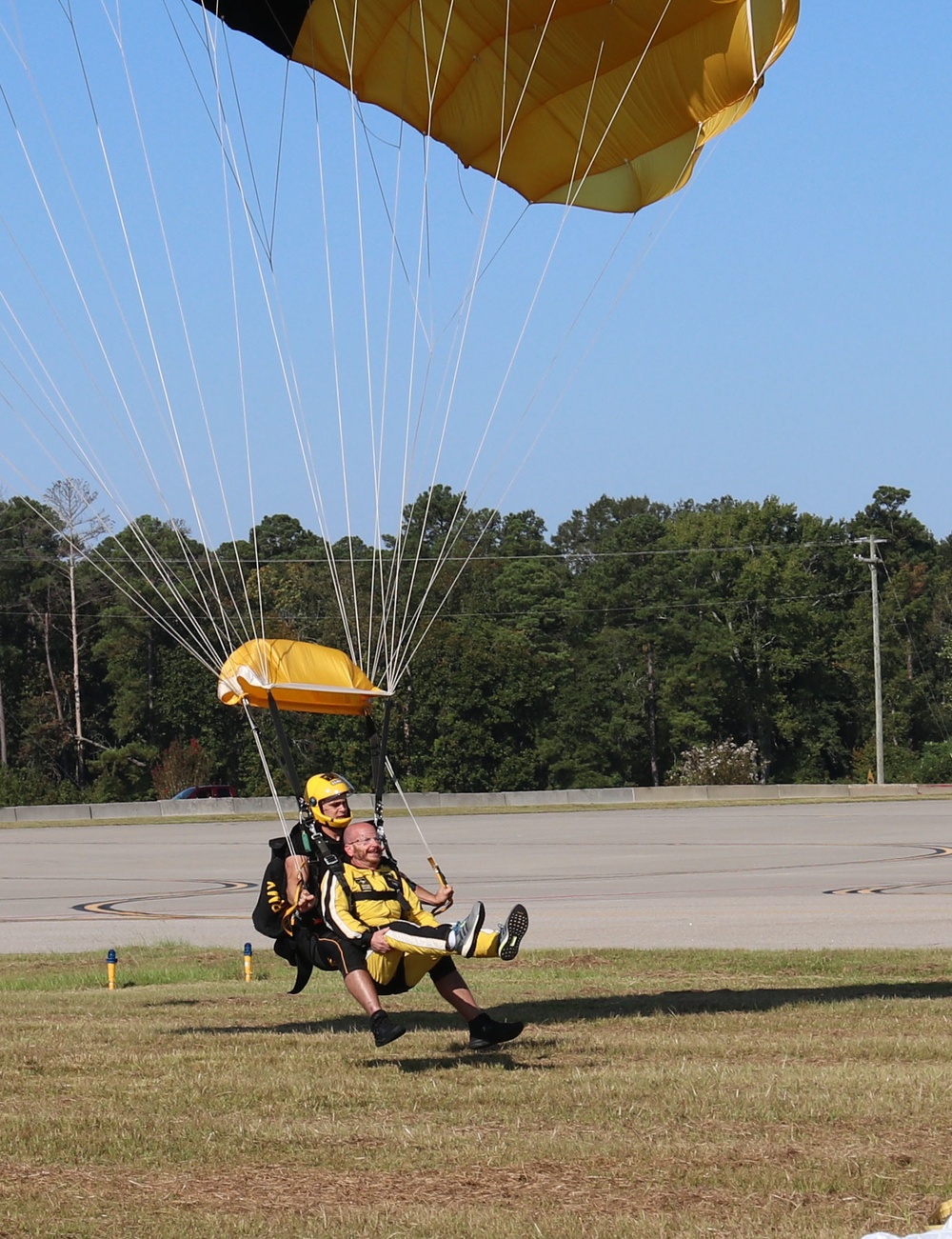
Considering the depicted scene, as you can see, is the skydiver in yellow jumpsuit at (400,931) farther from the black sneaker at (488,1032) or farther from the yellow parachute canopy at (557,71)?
the yellow parachute canopy at (557,71)

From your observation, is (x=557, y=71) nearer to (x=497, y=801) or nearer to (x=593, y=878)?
(x=593, y=878)

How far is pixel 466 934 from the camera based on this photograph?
22.6 ft

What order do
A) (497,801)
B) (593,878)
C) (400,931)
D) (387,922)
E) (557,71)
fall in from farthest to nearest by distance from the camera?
(497,801) → (593,878) → (557,71) → (387,922) → (400,931)

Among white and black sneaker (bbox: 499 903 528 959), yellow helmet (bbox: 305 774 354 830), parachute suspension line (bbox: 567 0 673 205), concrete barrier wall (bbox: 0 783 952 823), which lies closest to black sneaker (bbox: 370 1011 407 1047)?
white and black sneaker (bbox: 499 903 528 959)

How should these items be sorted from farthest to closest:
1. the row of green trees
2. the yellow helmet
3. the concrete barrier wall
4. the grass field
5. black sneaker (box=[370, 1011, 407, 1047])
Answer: the row of green trees < the concrete barrier wall < the yellow helmet < black sneaker (box=[370, 1011, 407, 1047]) < the grass field

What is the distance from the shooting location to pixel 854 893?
17328 mm

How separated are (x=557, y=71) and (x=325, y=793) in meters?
5.55

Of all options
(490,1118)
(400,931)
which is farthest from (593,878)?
(490,1118)

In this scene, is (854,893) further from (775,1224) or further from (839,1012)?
(775,1224)

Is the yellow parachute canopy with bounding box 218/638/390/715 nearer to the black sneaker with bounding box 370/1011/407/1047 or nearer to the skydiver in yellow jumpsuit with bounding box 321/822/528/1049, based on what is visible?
the skydiver in yellow jumpsuit with bounding box 321/822/528/1049

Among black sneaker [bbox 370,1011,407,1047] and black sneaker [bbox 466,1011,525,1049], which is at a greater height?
black sneaker [bbox 370,1011,407,1047]

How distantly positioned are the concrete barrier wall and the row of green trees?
13.8 metres

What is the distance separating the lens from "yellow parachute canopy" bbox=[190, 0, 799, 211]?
985 cm

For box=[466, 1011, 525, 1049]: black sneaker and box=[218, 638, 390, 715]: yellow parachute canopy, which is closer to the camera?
box=[466, 1011, 525, 1049]: black sneaker
